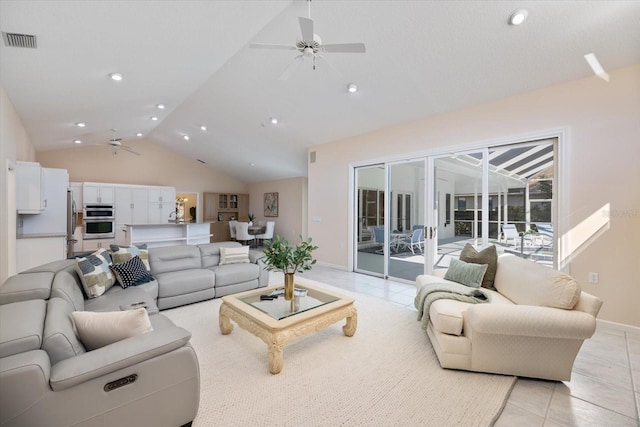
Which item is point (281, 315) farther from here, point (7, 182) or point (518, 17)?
point (7, 182)

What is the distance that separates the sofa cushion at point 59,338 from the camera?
1.35 m

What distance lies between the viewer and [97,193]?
7910 millimetres

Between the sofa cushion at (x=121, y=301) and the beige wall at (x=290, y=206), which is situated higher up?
the beige wall at (x=290, y=206)

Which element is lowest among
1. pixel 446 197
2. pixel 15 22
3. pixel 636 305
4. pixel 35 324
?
pixel 636 305

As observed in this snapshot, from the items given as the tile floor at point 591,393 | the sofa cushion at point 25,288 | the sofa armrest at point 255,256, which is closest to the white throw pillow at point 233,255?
the sofa armrest at point 255,256

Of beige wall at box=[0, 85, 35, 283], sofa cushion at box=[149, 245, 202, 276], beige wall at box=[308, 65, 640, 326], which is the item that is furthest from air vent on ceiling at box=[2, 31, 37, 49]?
beige wall at box=[308, 65, 640, 326]

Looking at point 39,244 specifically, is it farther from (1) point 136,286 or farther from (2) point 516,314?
(2) point 516,314

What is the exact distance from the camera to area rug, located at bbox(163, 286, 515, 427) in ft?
5.81

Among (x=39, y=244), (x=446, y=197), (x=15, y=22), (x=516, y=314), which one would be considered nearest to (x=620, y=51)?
(x=446, y=197)

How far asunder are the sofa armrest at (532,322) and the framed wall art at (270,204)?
883 centimetres

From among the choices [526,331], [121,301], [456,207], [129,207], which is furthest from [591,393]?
[129,207]

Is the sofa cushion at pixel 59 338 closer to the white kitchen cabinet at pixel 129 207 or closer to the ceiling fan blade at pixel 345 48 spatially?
the ceiling fan blade at pixel 345 48

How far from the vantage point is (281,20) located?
314cm

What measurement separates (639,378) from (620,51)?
309 cm
